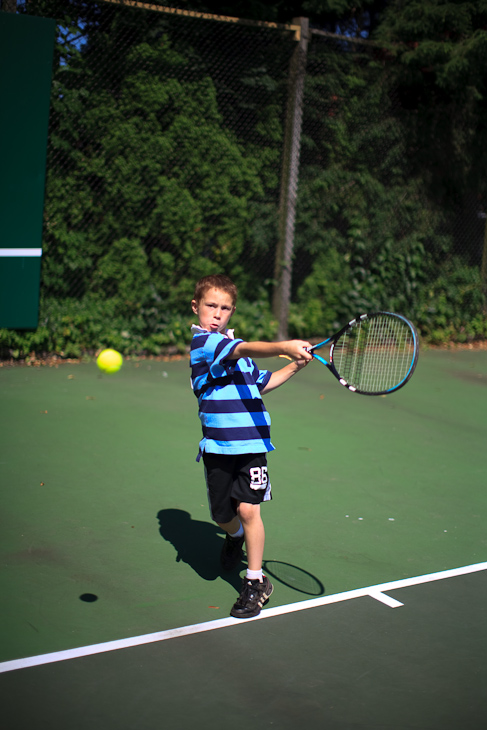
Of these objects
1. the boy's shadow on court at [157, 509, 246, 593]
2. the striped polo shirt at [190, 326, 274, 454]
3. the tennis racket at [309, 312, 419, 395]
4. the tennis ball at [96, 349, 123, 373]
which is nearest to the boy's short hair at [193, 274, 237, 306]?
the striped polo shirt at [190, 326, 274, 454]

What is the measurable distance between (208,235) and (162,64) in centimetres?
197

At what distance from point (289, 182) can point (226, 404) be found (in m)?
6.77

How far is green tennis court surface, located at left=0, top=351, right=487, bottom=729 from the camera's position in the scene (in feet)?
8.75

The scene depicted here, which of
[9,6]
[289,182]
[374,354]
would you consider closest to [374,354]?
[374,354]

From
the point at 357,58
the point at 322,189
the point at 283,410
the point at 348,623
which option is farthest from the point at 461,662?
the point at 357,58

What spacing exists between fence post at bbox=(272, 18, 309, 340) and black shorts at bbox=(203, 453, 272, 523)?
6.55 meters

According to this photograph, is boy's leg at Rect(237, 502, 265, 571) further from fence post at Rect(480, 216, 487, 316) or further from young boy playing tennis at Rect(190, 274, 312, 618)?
fence post at Rect(480, 216, 487, 316)

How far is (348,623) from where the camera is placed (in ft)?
10.6

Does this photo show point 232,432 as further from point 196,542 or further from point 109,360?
point 109,360

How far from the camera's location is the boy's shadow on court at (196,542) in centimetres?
371

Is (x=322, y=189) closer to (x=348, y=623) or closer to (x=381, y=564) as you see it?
(x=381, y=564)

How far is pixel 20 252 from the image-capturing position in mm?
7855

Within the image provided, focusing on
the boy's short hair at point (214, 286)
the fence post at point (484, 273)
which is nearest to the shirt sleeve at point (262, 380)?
the boy's short hair at point (214, 286)

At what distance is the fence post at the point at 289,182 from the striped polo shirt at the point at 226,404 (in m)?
6.52
